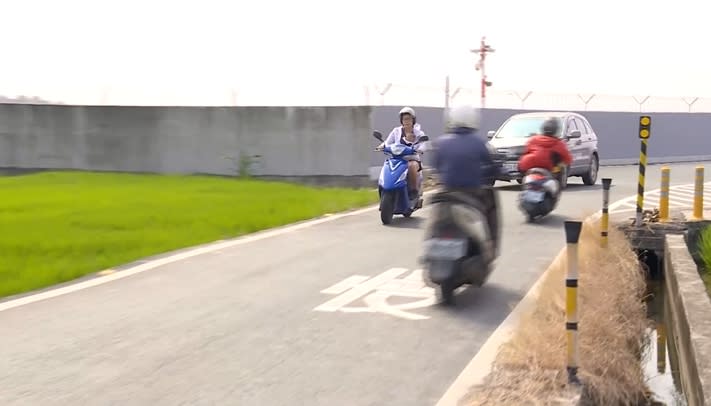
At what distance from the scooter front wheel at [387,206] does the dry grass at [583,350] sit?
494 centimetres

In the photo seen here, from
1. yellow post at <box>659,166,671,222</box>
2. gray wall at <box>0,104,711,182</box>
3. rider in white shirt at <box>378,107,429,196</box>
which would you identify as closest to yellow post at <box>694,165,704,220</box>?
yellow post at <box>659,166,671,222</box>

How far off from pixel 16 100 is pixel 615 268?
22.9 metres

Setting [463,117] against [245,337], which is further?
[463,117]

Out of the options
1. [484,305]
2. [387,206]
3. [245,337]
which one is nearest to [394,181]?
[387,206]

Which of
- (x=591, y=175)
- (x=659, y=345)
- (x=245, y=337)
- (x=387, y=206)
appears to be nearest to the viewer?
(x=245, y=337)

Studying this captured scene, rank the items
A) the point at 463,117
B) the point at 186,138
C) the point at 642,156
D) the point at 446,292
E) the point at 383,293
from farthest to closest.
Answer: the point at 186,138
the point at 642,156
the point at 383,293
the point at 463,117
the point at 446,292

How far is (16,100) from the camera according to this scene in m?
26.6

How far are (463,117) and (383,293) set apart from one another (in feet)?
6.04

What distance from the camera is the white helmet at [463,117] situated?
7.79 m

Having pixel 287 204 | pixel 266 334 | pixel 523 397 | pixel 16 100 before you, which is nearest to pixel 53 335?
pixel 266 334

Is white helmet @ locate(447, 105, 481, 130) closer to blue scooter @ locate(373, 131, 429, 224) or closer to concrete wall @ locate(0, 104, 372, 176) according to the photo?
blue scooter @ locate(373, 131, 429, 224)

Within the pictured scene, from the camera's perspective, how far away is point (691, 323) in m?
6.02

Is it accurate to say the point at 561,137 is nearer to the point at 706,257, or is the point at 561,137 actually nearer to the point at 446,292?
the point at 706,257

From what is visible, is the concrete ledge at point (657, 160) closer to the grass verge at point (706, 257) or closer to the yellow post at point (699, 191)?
the yellow post at point (699, 191)
